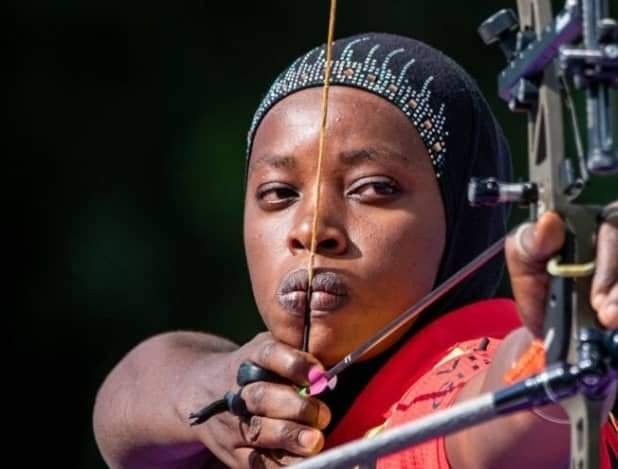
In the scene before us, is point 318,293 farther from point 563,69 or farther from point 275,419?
point 563,69

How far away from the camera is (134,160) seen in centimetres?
530

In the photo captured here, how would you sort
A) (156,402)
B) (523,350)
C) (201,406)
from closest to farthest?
(523,350), (201,406), (156,402)

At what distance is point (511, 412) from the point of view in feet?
5.82

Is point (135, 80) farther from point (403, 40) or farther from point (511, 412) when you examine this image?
point (511, 412)

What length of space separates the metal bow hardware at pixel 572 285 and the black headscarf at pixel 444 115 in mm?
643

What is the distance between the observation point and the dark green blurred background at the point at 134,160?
5242 mm

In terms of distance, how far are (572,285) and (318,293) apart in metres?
0.65

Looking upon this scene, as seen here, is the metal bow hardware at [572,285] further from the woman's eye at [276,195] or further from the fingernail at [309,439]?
the woman's eye at [276,195]

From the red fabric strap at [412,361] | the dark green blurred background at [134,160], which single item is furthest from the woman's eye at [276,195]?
the dark green blurred background at [134,160]

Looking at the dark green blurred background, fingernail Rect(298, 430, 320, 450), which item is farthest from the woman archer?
the dark green blurred background

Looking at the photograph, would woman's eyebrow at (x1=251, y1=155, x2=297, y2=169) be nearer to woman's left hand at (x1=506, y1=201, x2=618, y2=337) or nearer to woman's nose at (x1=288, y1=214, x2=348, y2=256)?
woman's nose at (x1=288, y1=214, x2=348, y2=256)

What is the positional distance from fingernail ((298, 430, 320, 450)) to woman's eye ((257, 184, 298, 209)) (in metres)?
0.35

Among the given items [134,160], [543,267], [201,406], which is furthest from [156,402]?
[134,160]

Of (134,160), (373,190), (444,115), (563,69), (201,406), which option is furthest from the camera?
(134,160)
